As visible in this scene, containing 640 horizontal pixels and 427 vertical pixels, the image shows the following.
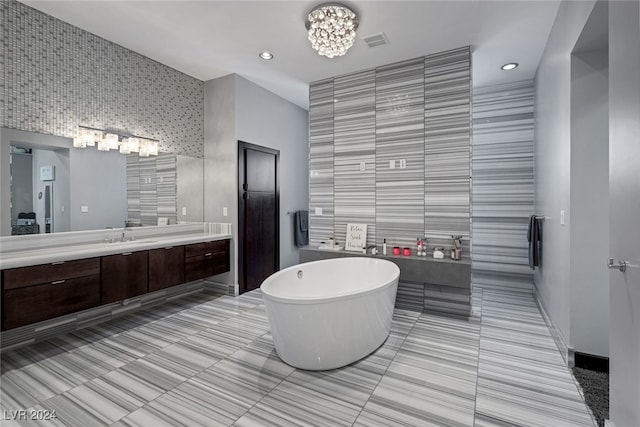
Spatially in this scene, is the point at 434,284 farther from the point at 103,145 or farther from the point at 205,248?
the point at 103,145

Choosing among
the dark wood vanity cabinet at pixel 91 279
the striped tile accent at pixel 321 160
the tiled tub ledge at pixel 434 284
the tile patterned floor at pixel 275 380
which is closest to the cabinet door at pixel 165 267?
the dark wood vanity cabinet at pixel 91 279

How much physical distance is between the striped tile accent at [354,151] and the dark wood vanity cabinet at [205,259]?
159 centimetres

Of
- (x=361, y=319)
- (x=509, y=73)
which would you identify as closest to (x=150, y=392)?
(x=361, y=319)

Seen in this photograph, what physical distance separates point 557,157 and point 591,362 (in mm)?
1673

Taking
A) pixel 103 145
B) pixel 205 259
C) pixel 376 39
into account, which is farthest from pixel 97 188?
pixel 376 39

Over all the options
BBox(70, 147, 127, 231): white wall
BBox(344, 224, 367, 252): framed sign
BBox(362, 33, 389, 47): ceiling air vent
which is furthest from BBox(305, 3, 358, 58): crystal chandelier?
BBox(70, 147, 127, 231): white wall

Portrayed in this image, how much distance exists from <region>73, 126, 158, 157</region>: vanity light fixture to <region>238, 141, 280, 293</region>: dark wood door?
1.12 metres

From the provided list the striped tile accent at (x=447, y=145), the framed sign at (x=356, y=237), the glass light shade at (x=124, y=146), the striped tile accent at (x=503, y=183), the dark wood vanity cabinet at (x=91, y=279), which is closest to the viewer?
the dark wood vanity cabinet at (x=91, y=279)

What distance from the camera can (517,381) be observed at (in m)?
2.08

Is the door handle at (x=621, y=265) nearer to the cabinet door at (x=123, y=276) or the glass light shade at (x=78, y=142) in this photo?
the cabinet door at (x=123, y=276)

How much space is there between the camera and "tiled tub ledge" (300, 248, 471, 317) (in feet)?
10.4

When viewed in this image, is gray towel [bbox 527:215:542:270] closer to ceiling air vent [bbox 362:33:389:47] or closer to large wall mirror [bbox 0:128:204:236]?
ceiling air vent [bbox 362:33:389:47]

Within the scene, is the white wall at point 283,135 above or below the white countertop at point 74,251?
above

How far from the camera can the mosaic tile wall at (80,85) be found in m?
2.56
